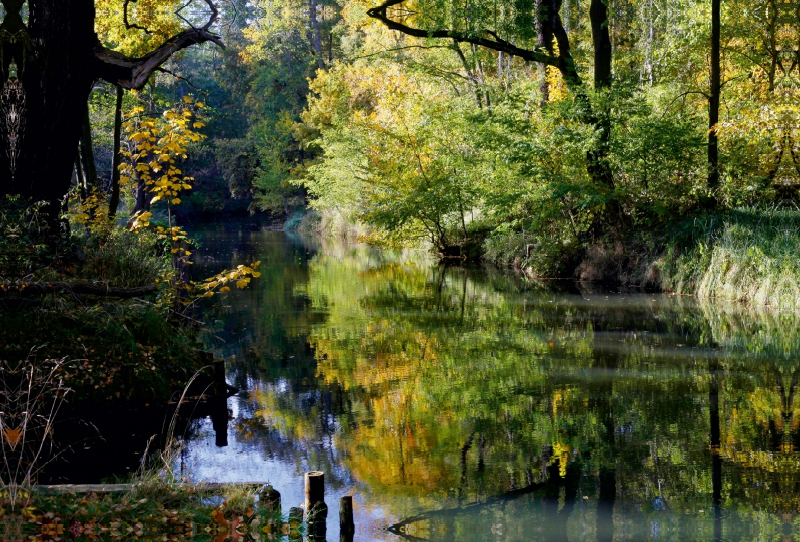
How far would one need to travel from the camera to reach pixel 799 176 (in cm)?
1692

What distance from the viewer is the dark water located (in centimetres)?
608

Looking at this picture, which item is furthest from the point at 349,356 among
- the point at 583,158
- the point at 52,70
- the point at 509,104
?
the point at 509,104

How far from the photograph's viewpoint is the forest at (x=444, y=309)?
6.48m

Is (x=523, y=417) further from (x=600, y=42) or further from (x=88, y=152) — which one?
(x=600, y=42)

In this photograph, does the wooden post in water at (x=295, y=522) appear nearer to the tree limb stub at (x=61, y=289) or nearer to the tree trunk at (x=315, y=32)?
the tree limb stub at (x=61, y=289)

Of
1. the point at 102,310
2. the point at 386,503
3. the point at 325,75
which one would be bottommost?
the point at 386,503

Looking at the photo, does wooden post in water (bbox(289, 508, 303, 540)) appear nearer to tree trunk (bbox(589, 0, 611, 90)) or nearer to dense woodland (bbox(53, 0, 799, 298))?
dense woodland (bbox(53, 0, 799, 298))

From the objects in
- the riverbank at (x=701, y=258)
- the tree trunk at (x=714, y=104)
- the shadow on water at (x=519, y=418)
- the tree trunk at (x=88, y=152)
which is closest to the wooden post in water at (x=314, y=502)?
the shadow on water at (x=519, y=418)

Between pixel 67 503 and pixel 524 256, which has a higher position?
pixel 524 256

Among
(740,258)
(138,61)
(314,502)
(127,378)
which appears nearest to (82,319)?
(127,378)

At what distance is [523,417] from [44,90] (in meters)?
7.05

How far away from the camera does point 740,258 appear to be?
15.2m

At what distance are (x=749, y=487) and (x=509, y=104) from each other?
49.5 ft

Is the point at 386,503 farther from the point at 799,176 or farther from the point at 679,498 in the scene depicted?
the point at 799,176
